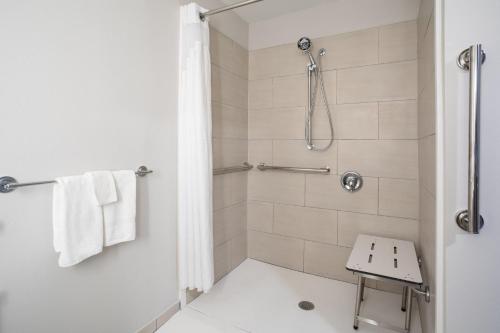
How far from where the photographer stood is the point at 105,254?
131 cm

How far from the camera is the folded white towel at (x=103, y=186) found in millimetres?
1178

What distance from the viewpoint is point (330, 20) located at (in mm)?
2104

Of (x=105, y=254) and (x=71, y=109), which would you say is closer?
(x=71, y=109)

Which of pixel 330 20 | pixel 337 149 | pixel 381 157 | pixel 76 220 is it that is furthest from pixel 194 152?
pixel 330 20

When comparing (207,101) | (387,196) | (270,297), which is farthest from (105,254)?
(387,196)

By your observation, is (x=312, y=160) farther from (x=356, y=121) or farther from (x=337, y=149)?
(x=356, y=121)

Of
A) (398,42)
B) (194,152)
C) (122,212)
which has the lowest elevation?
(122,212)

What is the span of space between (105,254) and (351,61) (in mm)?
2122

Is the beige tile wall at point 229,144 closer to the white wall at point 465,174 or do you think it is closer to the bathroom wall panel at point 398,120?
the bathroom wall panel at point 398,120

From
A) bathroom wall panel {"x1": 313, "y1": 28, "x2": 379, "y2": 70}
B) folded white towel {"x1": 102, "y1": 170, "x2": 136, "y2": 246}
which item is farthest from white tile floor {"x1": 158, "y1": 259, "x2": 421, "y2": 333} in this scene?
bathroom wall panel {"x1": 313, "y1": 28, "x2": 379, "y2": 70}

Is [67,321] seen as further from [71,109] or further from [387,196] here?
[387,196]

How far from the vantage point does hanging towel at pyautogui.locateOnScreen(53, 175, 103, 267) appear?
1.06 metres

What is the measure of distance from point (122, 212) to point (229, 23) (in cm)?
176

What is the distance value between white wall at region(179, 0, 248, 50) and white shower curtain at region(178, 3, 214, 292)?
37cm
